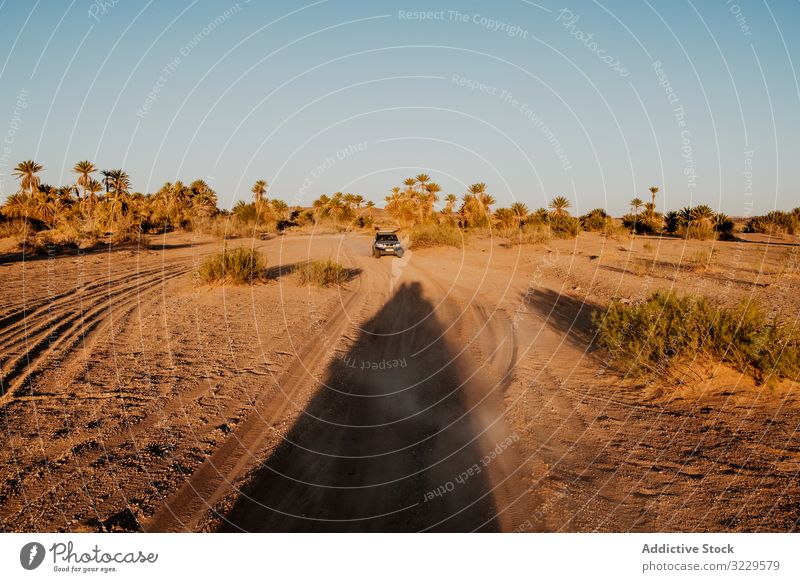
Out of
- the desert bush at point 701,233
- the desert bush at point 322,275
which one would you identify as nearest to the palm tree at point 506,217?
the desert bush at point 701,233

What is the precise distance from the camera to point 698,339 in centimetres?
694

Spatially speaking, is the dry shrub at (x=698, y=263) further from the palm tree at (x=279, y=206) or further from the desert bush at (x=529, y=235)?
the palm tree at (x=279, y=206)

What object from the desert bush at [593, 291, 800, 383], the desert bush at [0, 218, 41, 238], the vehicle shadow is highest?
the desert bush at [0, 218, 41, 238]

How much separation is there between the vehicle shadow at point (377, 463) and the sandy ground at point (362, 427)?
3 centimetres

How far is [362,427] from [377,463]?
101 centimetres

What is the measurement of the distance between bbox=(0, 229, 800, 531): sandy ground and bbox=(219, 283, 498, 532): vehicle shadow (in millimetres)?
26

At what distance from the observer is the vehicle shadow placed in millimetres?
4332

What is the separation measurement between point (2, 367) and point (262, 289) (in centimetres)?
804

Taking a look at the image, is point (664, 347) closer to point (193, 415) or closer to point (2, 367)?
point (193, 415)

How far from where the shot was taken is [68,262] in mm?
18984

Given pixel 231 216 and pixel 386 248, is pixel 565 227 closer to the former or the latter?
pixel 386 248

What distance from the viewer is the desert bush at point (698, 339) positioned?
629cm

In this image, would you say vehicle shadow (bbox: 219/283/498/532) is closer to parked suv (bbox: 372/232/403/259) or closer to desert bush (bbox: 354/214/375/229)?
parked suv (bbox: 372/232/403/259)

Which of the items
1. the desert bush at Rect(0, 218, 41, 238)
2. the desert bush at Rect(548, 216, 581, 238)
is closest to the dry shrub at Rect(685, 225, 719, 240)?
the desert bush at Rect(548, 216, 581, 238)
